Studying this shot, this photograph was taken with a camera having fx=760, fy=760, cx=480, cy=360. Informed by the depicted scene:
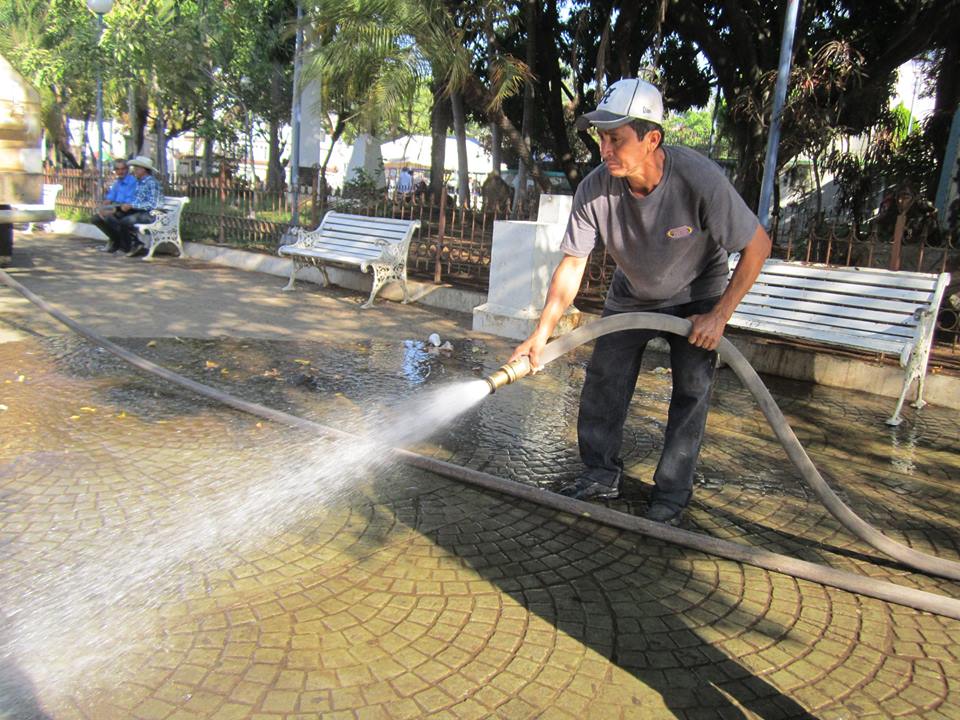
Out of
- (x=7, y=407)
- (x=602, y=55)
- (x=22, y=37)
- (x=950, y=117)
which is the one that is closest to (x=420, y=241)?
(x=602, y=55)

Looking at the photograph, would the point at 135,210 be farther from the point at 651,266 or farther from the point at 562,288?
the point at 651,266

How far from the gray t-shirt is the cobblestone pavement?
3.72ft

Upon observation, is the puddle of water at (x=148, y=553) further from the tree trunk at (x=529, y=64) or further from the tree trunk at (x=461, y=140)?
the tree trunk at (x=461, y=140)

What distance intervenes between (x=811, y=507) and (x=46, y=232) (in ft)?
52.2

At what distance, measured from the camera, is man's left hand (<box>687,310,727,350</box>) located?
3.19 meters

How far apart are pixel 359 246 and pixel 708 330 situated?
6.75 m

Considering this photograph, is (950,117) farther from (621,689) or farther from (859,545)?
(621,689)

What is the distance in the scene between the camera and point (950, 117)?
41.4ft

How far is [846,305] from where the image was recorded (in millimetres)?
5910

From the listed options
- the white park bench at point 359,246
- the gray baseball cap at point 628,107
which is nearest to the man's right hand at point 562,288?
the gray baseball cap at point 628,107

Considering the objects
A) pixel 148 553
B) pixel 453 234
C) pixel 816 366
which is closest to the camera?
pixel 148 553

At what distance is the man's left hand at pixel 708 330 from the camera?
3193 millimetres

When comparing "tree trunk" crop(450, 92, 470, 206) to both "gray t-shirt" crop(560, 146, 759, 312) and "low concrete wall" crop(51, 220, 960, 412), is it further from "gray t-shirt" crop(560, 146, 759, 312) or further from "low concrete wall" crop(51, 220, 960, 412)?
"gray t-shirt" crop(560, 146, 759, 312)

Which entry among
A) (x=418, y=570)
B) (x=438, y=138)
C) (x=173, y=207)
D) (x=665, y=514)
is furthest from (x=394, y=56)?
(x=418, y=570)
